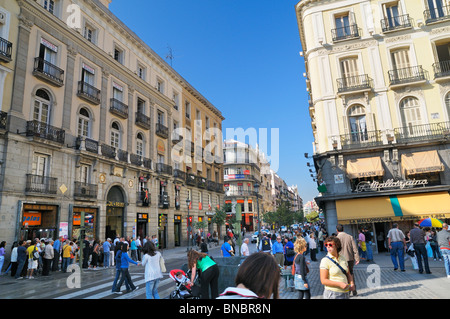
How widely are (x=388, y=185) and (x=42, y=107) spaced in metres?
22.5

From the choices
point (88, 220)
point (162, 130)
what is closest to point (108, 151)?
point (88, 220)

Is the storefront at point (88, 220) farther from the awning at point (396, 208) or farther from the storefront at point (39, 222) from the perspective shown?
the awning at point (396, 208)

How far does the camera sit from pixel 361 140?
20375 millimetres

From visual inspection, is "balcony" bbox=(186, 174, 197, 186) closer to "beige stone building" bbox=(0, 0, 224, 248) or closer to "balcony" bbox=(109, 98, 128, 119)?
"beige stone building" bbox=(0, 0, 224, 248)

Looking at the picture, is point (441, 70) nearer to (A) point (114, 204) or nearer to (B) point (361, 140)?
(B) point (361, 140)

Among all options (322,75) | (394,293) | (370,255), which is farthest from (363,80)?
(394,293)

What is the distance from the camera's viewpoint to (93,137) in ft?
74.1

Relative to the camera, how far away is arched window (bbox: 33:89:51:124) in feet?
60.8

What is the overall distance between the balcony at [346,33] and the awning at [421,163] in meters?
9.35

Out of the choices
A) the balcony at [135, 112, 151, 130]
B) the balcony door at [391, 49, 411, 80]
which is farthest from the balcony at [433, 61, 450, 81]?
the balcony at [135, 112, 151, 130]

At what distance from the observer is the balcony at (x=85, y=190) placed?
2006 centimetres

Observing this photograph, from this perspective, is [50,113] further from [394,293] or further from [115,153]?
[394,293]

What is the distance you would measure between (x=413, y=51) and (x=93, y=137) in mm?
23777
